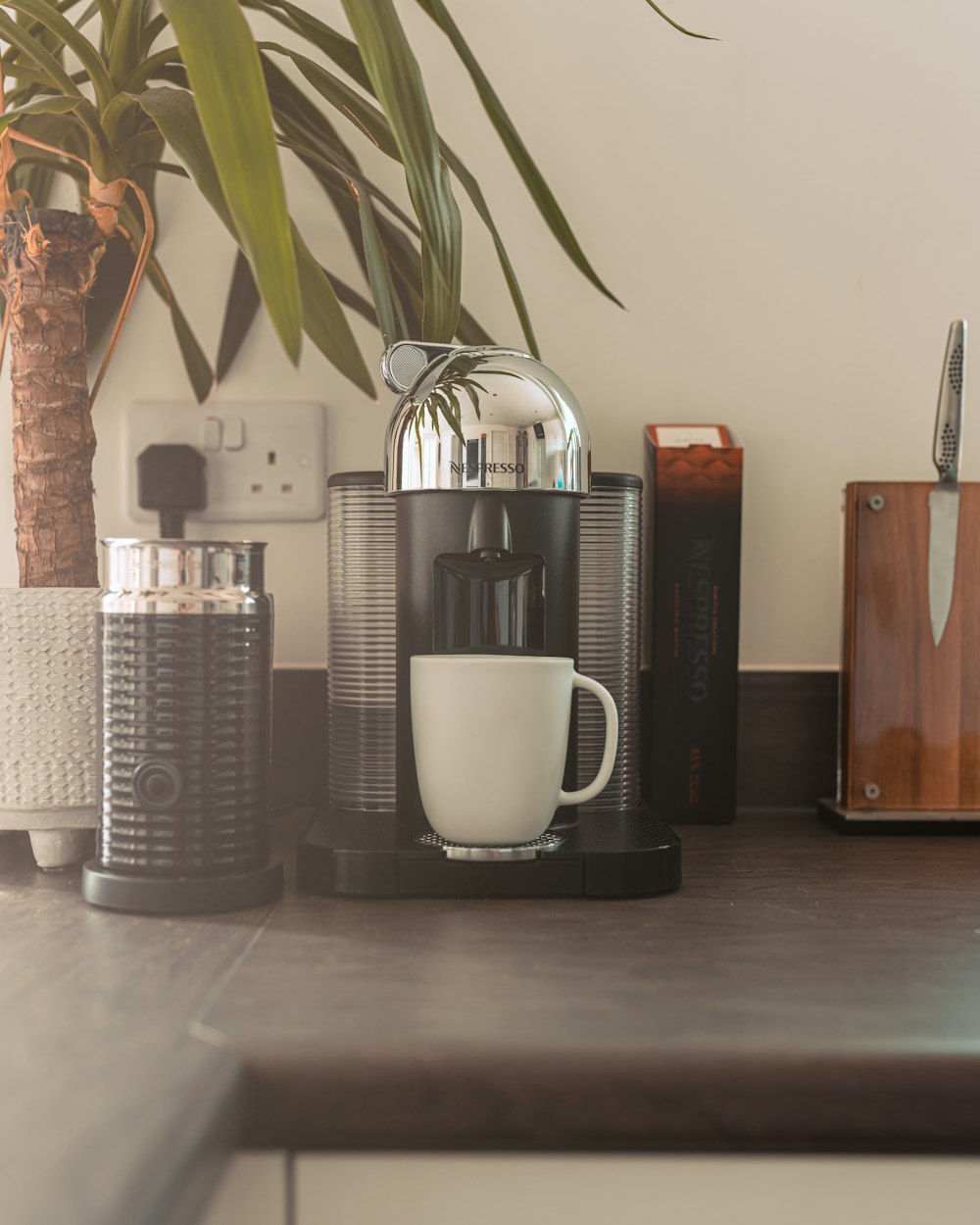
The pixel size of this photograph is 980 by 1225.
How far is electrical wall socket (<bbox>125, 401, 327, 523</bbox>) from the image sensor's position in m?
0.93

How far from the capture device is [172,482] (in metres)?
0.92

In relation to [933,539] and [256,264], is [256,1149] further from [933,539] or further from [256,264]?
[933,539]

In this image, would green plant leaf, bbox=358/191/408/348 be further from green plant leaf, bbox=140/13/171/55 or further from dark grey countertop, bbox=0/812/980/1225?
dark grey countertop, bbox=0/812/980/1225

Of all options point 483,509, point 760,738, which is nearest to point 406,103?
point 483,509

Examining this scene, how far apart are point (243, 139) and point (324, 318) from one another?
0.21 m

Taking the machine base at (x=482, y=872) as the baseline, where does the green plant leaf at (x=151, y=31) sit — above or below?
above

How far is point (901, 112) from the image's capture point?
94 cm

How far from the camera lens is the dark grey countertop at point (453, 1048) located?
0.35m

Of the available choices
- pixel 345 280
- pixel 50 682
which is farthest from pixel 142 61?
pixel 50 682

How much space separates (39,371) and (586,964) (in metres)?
0.49

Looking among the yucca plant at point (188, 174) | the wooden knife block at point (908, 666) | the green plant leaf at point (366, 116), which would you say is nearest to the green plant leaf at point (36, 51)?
the yucca plant at point (188, 174)

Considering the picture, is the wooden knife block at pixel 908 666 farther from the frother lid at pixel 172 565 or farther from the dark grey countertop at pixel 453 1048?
the frother lid at pixel 172 565

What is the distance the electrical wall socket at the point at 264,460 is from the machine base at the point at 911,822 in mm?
496

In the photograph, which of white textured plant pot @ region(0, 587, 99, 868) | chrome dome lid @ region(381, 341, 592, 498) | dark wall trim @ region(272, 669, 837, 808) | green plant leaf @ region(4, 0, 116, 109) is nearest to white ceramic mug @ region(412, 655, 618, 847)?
chrome dome lid @ region(381, 341, 592, 498)
